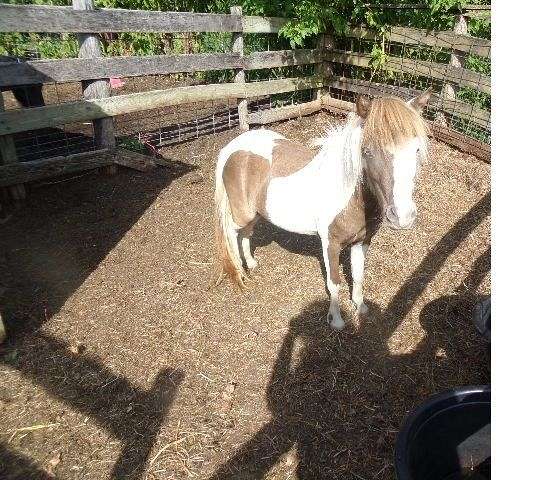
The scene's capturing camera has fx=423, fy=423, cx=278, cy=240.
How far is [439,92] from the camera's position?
6746mm

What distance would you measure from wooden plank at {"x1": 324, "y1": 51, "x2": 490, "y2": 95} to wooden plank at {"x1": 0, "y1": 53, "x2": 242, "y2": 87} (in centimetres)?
199

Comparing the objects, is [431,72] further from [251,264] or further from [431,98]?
[251,264]

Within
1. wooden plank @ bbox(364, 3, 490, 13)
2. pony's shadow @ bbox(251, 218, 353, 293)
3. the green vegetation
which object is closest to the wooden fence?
the green vegetation

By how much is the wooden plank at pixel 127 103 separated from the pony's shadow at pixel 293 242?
2.47 metres

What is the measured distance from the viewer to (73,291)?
3.85m

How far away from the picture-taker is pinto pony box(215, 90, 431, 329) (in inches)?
92.8

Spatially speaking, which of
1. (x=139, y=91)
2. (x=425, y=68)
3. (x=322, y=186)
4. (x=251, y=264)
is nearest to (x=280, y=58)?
(x=425, y=68)

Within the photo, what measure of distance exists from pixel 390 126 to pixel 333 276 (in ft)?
4.37

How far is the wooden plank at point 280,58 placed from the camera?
22.0ft

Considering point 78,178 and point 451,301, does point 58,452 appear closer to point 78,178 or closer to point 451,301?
point 451,301

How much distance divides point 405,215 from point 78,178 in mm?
4695

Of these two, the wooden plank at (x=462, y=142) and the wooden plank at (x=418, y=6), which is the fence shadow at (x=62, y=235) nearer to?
the wooden plank at (x=462, y=142)
